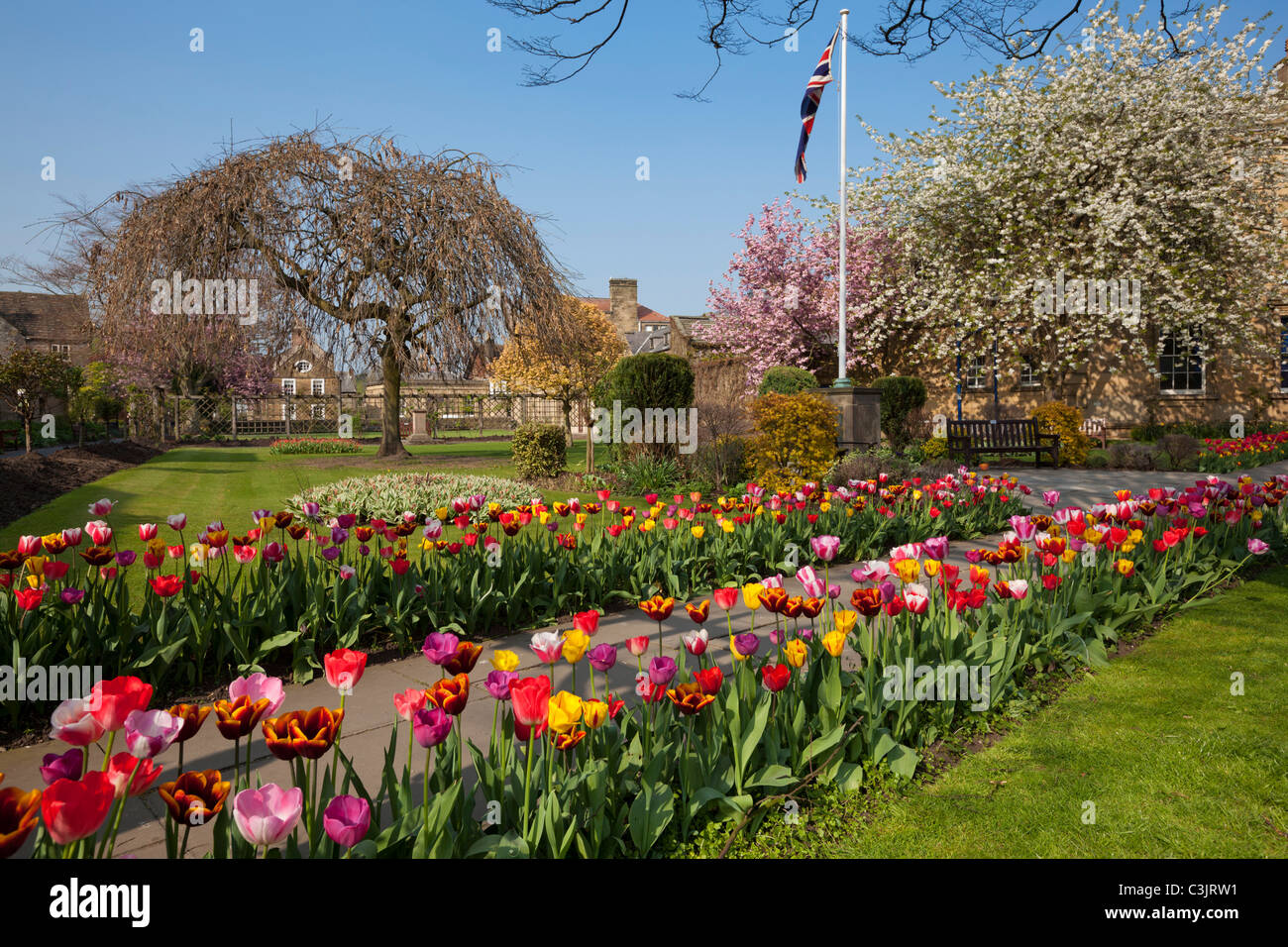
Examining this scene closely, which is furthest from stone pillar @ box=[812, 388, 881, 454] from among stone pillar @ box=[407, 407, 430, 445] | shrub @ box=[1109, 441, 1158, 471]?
stone pillar @ box=[407, 407, 430, 445]

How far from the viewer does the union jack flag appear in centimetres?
1399

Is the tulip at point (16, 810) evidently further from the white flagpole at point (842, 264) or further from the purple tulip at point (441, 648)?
the white flagpole at point (842, 264)

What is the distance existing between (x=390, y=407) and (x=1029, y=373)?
17278 mm

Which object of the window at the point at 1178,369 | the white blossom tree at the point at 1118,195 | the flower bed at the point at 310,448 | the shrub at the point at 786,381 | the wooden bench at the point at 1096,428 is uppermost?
the white blossom tree at the point at 1118,195

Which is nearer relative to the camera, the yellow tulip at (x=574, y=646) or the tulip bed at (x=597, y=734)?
the tulip bed at (x=597, y=734)

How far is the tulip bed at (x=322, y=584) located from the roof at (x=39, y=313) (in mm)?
48360

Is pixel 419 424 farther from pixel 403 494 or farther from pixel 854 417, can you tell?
pixel 403 494

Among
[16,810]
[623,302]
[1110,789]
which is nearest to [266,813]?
[16,810]

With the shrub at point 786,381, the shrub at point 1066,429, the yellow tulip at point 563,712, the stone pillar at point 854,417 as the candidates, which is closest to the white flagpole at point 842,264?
the stone pillar at point 854,417

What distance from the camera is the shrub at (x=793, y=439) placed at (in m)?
10.1

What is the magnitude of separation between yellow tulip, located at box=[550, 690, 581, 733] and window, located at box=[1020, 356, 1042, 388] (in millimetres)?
20229

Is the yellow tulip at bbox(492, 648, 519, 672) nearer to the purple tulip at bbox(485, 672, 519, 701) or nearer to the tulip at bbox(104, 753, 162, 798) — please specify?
the purple tulip at bbox(485, 672, 519, 701)

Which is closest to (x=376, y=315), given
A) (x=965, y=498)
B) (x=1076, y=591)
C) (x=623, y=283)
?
(x=965, y=498)
